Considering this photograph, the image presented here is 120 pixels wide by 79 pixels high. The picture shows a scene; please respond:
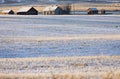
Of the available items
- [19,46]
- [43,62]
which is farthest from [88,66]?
[19,46]

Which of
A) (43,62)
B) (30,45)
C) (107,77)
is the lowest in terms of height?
(30,45)

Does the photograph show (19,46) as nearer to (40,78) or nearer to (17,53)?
(17,53)

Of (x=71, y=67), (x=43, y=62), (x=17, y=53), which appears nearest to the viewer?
(x=71, y=67)

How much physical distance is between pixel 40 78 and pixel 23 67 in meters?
3.75

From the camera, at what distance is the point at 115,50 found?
22.7 m

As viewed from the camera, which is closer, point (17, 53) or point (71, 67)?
point (71, 67)

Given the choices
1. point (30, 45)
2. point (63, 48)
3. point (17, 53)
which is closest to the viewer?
point (17, 53)

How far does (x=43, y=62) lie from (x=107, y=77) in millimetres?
5786

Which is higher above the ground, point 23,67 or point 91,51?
point 23,67

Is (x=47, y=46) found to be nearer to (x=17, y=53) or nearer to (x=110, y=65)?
(x=17, y=53)

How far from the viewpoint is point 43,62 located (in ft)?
55.5

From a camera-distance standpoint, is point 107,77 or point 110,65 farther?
point 110,65

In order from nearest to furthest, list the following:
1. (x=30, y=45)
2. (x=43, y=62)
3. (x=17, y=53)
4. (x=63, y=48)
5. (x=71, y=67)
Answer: (x=71, y=67) < (x=43, y=62) < (x=17, y=53) < (x=63, y=48) < (x=30, y=45)

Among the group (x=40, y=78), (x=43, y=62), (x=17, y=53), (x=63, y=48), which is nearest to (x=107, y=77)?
(x=40, y=78)
